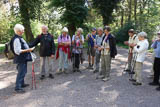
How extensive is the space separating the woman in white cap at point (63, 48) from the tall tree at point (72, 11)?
615cm

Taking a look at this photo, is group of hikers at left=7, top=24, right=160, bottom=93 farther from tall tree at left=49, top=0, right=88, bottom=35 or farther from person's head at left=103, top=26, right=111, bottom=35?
tall tree at left=49, top=0, right=88, bottom=35

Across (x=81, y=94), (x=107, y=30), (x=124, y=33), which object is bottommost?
(x=81, y=94)

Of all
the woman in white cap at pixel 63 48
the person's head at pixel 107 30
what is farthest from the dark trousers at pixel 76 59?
the person's head at pixel 107 30

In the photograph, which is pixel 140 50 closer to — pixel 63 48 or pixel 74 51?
pixel 74 51

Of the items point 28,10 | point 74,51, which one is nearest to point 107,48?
point 74,51

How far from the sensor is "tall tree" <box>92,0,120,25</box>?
54.3ft

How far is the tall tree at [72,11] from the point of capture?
468 inches

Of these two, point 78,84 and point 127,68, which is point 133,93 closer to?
point 78,84

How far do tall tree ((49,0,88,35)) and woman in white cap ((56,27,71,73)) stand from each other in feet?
20.2

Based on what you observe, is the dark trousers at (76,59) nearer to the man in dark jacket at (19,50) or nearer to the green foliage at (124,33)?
the man in dark jacket at (19,50)

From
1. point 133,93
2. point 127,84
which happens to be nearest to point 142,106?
point 133,93

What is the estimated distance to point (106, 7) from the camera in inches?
653

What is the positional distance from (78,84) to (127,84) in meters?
1.75

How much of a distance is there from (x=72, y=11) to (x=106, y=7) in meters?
6.21
